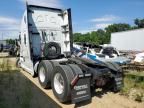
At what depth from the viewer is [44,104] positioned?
18.5ft

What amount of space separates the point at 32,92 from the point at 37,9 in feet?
13.5

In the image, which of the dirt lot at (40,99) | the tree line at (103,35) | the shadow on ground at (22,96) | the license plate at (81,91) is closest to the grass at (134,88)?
the dirt lot at (40,99)

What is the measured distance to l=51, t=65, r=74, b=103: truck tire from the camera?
5591mm

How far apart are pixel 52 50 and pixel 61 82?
10.5 feet

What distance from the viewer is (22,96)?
6.39 m

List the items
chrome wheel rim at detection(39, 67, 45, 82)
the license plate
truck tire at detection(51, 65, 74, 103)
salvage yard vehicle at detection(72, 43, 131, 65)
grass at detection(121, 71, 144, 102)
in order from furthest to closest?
1. salvage yard vehicle at detection(72, 43, 131, 65)
2. chrome wheel rim at detection(39, 67, 45, 82)
3. grass at detection(121, 71, 144, 102)
4. truck tire at detection(51, 65, 74, 103)
5. the license plate

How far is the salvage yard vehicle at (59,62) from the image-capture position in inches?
222

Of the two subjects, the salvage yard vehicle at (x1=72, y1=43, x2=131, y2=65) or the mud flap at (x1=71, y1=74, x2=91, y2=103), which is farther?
the salvage yard vehicle at (x1=72, y1=43, x2=131, y2=65)

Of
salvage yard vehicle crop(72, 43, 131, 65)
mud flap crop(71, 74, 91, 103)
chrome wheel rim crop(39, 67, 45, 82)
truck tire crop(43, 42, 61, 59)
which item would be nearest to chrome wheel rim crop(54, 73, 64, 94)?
mud flap crop(71, 74, 91, 103)

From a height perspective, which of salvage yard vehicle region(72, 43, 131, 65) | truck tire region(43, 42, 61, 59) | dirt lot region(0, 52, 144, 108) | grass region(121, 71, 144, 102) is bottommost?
dirt lot region(0, 52, 144, 108)

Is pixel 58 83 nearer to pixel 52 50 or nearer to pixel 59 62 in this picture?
pixel 59 62

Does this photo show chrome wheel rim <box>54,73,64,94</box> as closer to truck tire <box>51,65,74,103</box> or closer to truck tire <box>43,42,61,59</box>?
truck tire <box>51,65,74,103</box>

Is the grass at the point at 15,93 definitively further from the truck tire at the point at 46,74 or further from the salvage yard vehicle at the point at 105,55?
the salvage yard vehicle at the point at 105,55

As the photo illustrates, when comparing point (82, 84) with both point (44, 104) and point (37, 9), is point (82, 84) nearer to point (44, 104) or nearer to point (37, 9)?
point (44, 104)
